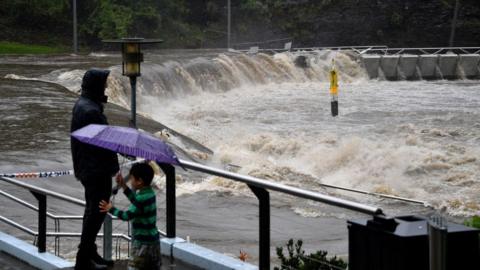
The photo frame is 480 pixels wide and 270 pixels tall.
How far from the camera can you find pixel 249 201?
1477cm

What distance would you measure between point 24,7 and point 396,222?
186ft

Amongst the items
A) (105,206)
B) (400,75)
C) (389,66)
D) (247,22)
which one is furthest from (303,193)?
(247,22)

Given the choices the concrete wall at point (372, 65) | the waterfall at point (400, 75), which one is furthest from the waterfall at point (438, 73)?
the concrete wall at point (372, 65)

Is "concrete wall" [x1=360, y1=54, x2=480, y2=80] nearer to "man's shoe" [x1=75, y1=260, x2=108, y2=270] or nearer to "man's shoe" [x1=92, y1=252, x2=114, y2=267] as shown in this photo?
"man's shoe" [x1=92, y1=252, x2=114, y2=267]

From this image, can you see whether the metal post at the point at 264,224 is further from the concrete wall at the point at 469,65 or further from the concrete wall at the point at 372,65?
the concrete wall at the point at 469,65

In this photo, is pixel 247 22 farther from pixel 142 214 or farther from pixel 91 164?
pixel 142 214

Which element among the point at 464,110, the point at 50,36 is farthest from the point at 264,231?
the point at 50,36

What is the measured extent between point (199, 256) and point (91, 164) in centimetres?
114

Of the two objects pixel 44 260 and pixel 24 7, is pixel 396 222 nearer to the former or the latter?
pixel 44 260

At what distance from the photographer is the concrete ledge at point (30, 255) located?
299 inches

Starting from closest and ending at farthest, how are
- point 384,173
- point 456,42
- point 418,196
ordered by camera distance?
point 418,196, point 384,173, point 456,42

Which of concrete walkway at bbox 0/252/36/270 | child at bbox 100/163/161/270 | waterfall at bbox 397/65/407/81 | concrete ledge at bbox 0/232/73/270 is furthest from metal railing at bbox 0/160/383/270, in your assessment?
waterfall at bbox 397/65/407/81

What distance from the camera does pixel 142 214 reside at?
6.07 metres

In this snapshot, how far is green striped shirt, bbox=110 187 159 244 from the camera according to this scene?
6.05 meters
